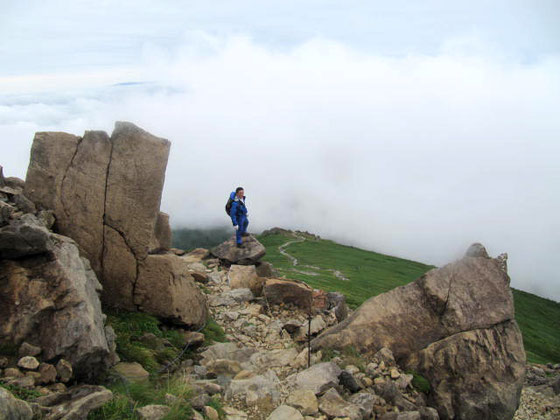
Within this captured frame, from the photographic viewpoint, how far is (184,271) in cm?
2078

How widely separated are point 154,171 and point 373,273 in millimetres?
91100

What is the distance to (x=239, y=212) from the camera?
99.9 ft

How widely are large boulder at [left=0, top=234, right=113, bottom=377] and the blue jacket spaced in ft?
53.4

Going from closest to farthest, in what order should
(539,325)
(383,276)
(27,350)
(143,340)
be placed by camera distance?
(27,350) < (143,340) < (383,276) < (539,325)

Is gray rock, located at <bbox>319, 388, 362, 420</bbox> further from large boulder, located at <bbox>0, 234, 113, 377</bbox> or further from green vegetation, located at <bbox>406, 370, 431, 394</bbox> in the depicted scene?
large boulder, located at <bbox>0, 234, 113, 377</bbox>

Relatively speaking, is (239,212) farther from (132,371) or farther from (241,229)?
(132,371)

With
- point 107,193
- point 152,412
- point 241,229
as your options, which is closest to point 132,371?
point 152,412

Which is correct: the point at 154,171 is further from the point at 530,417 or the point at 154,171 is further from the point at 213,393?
the point at 530,417

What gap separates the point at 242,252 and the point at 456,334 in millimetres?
16475

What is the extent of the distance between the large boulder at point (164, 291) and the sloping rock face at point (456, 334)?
6.47m

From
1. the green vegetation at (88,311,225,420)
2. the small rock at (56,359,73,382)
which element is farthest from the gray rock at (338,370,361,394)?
the small rock at (56,359,73,382)

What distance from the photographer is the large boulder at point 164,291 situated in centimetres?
1931

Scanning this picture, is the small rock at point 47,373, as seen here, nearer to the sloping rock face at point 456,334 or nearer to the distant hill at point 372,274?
the sloping rock face at point 456,334

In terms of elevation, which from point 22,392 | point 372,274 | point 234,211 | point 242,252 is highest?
point 234,211
